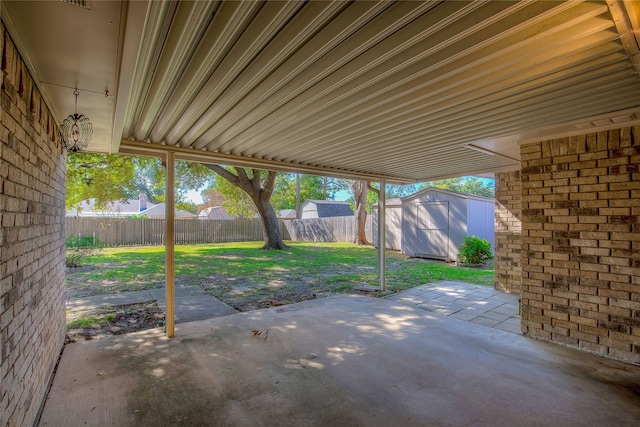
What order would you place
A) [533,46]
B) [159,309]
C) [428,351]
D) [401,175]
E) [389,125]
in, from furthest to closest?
[401,175], [159,309], [428,351], [389,125], [533,46]

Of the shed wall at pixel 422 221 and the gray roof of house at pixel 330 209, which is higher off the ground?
the gray roof of house at pixel 330 209

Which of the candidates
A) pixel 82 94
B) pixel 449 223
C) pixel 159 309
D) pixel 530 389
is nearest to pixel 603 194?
pixel 530 389

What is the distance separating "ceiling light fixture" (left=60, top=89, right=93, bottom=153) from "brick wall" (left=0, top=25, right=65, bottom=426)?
129 millimetres

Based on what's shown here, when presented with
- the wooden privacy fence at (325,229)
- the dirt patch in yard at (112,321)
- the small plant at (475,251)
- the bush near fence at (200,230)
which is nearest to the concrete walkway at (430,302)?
the dirt patch in yard at (112,321)

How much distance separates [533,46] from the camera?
6.14ft

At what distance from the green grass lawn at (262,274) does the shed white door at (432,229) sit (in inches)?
23.7

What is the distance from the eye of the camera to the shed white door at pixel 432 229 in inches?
416

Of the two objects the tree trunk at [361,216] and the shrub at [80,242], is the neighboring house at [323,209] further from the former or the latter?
the shrub at [80,242]

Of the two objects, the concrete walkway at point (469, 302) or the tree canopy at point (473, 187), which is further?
the tree canopy at point (473, 187)

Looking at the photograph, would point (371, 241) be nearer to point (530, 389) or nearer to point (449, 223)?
point (449, 223)

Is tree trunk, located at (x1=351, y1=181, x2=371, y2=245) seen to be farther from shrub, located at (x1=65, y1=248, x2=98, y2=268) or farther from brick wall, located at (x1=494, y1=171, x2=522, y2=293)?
shrub, located at (x1=65, y1=248, x2=98, y2=268)

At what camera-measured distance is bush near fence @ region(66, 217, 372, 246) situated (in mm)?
12989

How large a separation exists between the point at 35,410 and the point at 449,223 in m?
10.4

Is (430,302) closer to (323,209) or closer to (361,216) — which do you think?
(361,216)
